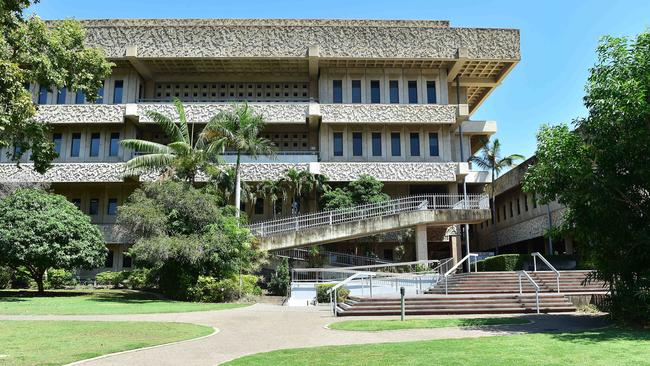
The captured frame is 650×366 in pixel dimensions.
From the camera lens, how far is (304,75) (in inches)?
1551

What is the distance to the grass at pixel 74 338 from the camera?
9.30 m

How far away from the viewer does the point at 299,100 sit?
128 ft

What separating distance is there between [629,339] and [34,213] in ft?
75.8

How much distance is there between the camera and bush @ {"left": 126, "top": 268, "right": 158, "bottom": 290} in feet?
88.7

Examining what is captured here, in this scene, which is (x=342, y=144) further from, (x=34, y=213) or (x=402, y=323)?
(x=402, y=323)

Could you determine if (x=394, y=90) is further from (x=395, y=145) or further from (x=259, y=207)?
(x=259, y=207)

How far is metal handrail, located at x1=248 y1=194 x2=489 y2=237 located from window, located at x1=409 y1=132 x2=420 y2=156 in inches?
270

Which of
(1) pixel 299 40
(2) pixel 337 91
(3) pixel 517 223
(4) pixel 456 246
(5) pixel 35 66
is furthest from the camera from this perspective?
(3) pixel 517 223

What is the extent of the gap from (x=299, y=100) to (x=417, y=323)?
86.5ft

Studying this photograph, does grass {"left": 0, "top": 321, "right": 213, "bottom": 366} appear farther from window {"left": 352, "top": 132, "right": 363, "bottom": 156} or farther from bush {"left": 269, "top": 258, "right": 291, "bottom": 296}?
window {"left": 352, "top": 132, "right": 363, "bottom": 156}

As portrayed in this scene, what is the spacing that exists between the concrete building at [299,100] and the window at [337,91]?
7cm

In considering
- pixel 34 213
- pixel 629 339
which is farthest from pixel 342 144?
pixel 629 339

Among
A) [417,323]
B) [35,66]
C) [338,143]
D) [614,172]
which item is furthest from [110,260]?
[614,172]

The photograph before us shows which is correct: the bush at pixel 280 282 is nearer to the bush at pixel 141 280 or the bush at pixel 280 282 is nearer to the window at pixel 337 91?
the bush at pixel 141 280
